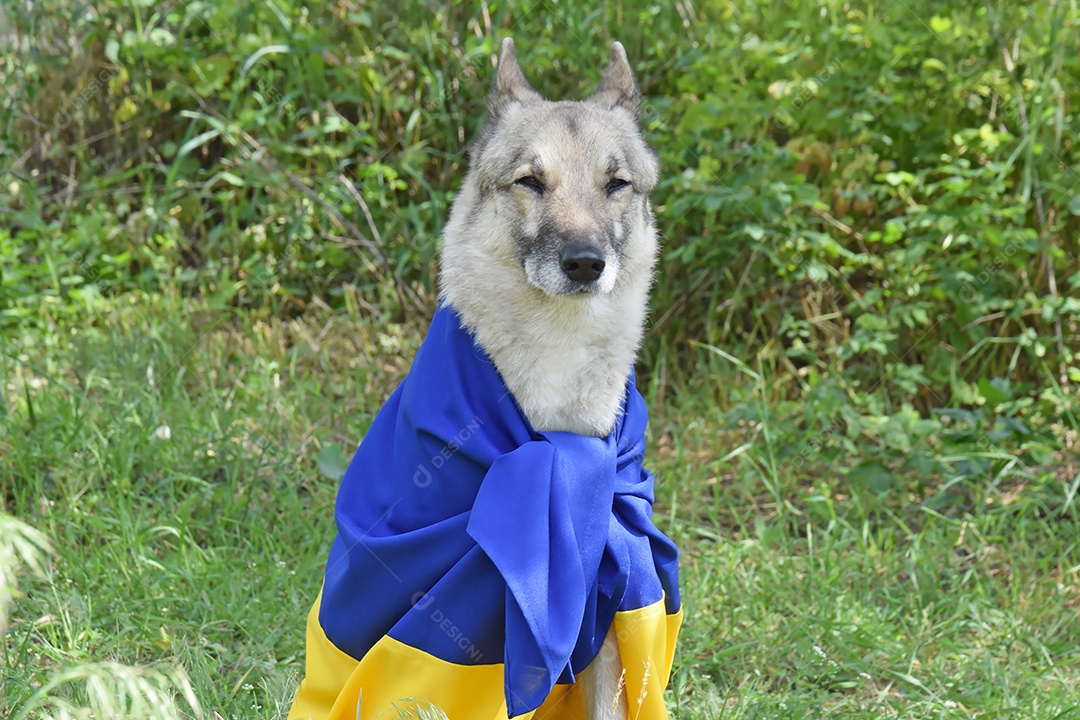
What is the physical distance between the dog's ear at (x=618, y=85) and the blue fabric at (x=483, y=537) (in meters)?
0.95

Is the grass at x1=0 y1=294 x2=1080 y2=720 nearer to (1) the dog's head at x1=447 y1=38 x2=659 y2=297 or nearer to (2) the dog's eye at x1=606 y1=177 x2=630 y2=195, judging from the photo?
(1) the dog's head at x1=447 y1=38 x2=659 y2=297

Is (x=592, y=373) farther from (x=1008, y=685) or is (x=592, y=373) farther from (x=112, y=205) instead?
(x=112, y=205)

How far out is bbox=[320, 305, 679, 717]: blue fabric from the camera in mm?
2367

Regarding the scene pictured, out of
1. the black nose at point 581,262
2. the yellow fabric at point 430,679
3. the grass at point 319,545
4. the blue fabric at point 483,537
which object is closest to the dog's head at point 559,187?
the black nose at point 581,262

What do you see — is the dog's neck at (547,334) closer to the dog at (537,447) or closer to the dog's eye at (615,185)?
the dog at (537,447)

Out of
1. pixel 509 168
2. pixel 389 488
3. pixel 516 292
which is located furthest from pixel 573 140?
pixel 389 488

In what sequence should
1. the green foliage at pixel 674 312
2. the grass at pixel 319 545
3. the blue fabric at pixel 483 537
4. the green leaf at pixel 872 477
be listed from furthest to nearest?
the green leaf at pixel 872 477
the green foliage at pixel 674 312
the grass at pixel 319 545
the blue fabric at pixel 483 537

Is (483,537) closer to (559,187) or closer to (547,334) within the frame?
(547,334)

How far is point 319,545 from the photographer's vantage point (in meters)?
3.83

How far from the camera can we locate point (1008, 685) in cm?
325

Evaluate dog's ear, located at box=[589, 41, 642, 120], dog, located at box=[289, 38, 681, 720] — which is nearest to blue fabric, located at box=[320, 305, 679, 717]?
dog, located at box=[289, 38, 681, 720]

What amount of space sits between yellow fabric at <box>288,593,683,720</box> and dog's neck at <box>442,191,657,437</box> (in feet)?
1.71

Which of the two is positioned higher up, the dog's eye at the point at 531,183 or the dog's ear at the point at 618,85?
the dog's ear at the point at 618,85

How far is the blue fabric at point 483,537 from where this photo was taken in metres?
2.37
